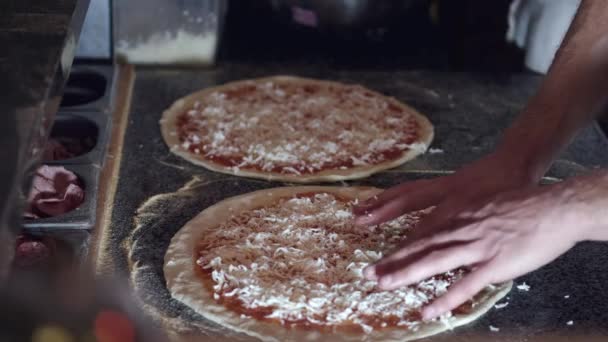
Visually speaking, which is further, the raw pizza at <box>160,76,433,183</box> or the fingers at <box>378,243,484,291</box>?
the raw pizza at <box>160,76,433,183</box>

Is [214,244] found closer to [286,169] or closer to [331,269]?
[331,269]

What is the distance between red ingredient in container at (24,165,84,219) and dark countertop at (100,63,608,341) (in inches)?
4.5

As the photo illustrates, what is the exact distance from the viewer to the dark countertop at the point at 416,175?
5.52 ft

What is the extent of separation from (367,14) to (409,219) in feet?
4.00

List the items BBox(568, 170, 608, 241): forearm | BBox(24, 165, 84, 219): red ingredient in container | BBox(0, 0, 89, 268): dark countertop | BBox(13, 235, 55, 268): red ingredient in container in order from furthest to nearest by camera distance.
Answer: BBox(24, 165, 84, 219): red ingredient in container < BBox(13, 235, 55, 268): red ingredient in container < BBox(568, 170, 608, 241): forearm < BBox(0, 0, 89, 268): dark countertop

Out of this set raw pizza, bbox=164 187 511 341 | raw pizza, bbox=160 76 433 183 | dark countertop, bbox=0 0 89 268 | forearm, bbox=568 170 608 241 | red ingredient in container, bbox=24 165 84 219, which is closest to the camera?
dark countertop, bbox=0 0 89 268

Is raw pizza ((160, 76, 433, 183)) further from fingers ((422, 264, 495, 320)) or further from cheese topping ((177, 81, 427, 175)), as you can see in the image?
fingers ((422, 264, 495, 320))

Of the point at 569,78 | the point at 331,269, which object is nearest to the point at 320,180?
the point at 331,269

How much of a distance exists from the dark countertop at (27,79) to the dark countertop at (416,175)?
52 cm

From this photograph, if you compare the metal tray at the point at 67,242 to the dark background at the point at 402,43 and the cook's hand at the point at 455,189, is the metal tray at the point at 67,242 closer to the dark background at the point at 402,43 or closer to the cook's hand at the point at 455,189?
the cook's hand at the point at 455,189

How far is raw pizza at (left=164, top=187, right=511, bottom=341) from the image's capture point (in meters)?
1.60

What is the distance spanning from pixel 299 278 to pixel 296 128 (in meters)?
0.84

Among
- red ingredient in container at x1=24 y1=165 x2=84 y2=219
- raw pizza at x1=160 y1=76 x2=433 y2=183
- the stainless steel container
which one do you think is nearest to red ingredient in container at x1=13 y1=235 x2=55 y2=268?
red ingredient in container at x1=24 y1=165 x2=84 y2=219

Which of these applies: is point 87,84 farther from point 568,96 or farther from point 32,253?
point 568,96
